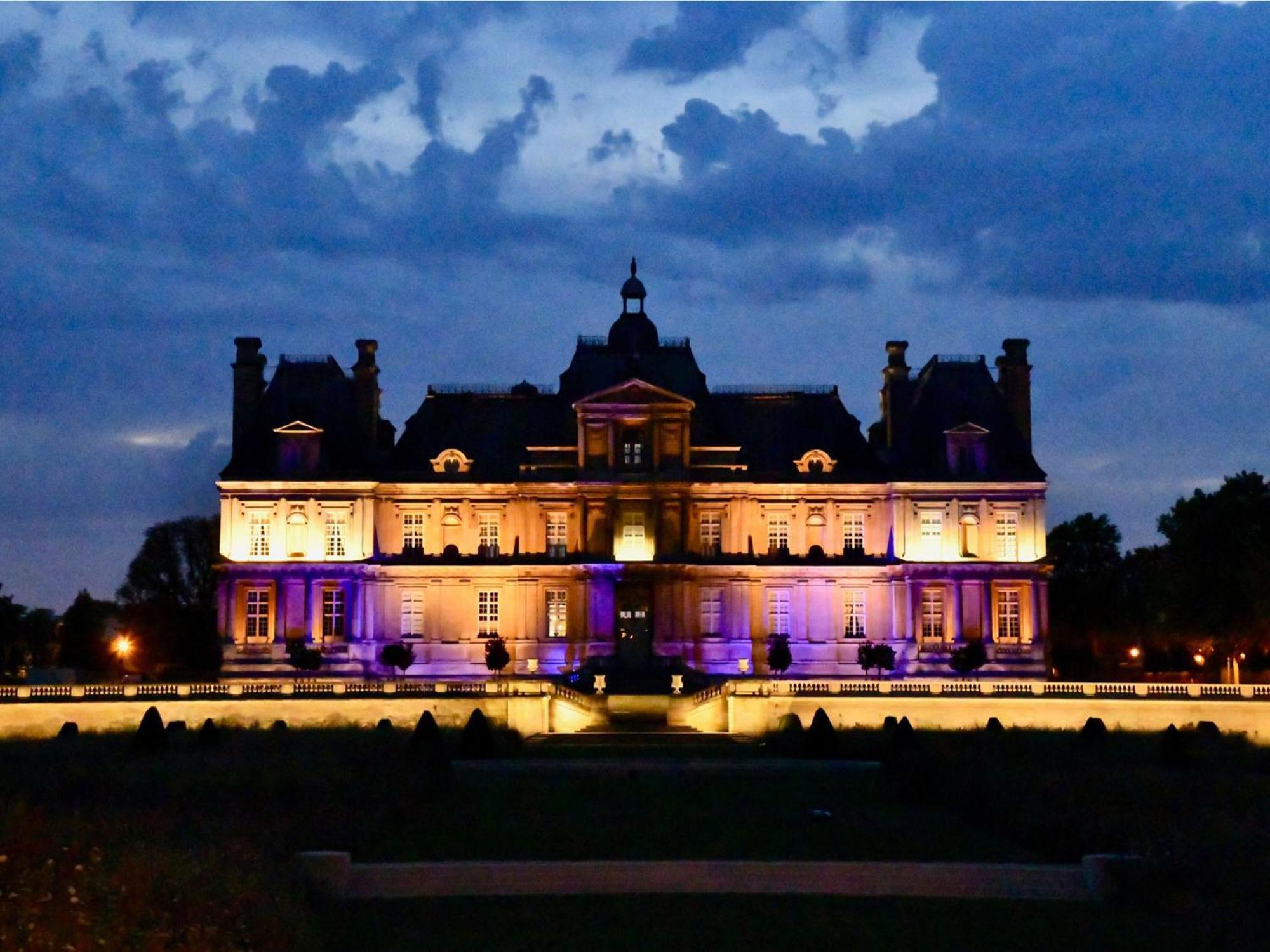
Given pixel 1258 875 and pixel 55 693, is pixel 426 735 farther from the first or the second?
pixel 1258 875

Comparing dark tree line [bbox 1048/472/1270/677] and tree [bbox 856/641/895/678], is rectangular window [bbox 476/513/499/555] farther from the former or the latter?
dark tree line [bbox 1048/472/1270/677]

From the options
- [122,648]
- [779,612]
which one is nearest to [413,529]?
[779,612]

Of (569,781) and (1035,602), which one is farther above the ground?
(1035,602)

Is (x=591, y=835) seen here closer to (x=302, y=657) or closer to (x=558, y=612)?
(x=302, y=657)

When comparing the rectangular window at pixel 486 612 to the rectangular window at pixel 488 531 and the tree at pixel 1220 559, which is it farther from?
the tree at pixel 1220 559

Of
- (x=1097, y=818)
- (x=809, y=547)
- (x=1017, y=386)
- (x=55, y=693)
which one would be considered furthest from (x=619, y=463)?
(x=1097, y=818)

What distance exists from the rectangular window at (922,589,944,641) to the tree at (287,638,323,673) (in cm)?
2008

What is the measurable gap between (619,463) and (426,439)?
7.23 metres

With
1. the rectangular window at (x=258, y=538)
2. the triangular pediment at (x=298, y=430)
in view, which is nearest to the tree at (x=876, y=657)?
the triangular pediment at (x=298, y=430)

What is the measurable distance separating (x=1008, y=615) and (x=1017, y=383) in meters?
8.61

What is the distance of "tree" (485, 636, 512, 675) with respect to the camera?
5491 cm

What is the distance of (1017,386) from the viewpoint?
2434 inches

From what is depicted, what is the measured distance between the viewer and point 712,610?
2336 inches

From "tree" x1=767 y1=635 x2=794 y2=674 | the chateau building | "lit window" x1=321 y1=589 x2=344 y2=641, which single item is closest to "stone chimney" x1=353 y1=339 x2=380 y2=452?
the chateau building
